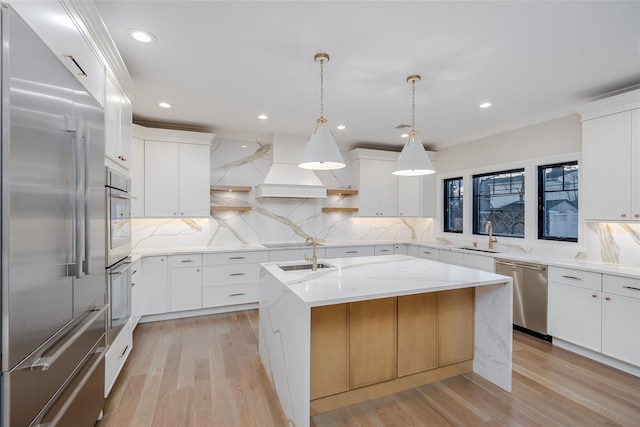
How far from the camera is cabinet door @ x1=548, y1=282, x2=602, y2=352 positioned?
281 cm

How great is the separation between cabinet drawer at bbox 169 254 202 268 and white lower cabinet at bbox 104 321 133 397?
1.20 meters

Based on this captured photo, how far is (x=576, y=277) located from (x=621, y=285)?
0.34 m

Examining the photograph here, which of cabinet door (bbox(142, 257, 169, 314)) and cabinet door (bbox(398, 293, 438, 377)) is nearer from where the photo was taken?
cabinet door (bbox(398, 293, 438, 377))

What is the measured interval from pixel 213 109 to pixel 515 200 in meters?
4.18

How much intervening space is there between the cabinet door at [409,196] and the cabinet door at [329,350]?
356cm

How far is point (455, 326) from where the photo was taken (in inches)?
99.9

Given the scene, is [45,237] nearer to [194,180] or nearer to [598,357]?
[194,180]

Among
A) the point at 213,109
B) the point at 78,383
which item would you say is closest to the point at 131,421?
the point at 78,383

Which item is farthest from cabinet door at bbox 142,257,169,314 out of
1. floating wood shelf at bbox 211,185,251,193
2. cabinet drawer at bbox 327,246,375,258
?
cabinet drawer at bbox 327,246,375,258

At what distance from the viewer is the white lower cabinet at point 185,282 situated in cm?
384

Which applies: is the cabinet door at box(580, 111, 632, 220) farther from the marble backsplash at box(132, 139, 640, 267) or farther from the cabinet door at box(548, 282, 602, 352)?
the cabinet door at box(548, 282, 602, 352)

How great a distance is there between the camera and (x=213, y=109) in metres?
3.60

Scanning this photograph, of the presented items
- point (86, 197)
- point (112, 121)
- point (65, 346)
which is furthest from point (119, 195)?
point (65, 346)

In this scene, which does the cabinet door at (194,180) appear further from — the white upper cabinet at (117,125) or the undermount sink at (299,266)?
the undermount sink at (299,266)
